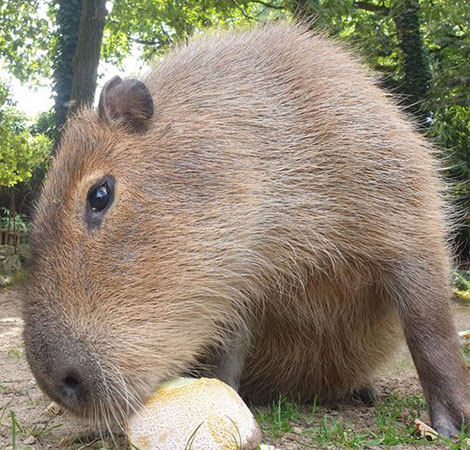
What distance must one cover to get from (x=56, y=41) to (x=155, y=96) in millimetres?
11202

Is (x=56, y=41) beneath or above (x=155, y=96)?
above

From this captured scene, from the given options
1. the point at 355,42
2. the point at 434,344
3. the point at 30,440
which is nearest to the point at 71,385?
the point at 30,440

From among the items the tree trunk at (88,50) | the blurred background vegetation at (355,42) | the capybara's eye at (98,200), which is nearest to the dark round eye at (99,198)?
the capybara's eye at (98,200)

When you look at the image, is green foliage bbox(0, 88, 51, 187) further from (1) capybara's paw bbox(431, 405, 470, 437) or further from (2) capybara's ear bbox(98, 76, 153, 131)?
(1) capybara's paw bbox(431, 405, 470, 437)

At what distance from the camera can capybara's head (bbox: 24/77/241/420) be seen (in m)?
2.11

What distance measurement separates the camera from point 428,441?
104 inches

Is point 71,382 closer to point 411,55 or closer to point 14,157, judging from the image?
point 14,157

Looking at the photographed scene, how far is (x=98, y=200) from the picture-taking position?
7.90 ft

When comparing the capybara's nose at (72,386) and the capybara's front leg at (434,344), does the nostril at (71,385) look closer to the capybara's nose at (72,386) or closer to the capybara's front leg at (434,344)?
the capybara's nose at (72,386)

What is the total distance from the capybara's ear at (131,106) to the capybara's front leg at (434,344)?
132cm

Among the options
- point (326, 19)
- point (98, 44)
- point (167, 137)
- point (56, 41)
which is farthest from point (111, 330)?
point (56, 41)

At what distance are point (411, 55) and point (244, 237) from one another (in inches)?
457

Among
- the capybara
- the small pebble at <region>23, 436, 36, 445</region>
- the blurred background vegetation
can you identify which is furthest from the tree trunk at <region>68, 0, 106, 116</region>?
the small pebble at <region>23, 436, 36, 445</region>

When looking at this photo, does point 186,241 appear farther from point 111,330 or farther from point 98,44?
point 98,44
